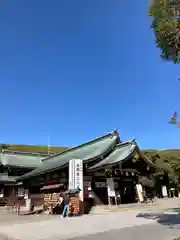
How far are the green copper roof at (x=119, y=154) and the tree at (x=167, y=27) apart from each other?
46.6 feet

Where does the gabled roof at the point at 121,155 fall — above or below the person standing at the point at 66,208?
above

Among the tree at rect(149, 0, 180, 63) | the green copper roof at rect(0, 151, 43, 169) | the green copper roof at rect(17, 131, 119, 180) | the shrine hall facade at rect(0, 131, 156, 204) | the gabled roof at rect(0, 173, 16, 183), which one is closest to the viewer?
the tree at rect(149, 0, 180, 63)

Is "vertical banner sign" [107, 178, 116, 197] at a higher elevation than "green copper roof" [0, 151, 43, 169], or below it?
below

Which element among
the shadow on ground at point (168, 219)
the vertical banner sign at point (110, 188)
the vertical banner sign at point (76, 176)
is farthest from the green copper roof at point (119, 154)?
the shadow on ground at point (168, 219)

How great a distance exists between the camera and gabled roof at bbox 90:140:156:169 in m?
22.5

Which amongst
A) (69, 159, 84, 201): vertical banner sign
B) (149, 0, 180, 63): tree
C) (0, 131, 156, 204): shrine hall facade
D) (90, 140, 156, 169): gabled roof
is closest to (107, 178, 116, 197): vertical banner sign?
(0, 131, 156, 204): shrine hall facade

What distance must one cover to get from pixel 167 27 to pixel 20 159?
34.0 metres

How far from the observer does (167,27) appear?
841cm

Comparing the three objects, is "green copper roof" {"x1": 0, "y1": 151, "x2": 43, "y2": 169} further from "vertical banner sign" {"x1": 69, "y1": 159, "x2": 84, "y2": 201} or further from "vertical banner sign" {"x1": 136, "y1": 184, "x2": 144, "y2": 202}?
"vertical banner sign" {"x1": 69, "y1": 159, "x2": 84, "y2": 201}

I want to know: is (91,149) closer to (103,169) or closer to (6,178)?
(103,169)

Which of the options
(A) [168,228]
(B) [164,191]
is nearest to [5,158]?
(B) [164,191]

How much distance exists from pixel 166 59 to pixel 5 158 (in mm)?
32348

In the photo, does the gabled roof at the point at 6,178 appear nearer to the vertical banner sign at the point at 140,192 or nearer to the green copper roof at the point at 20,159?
the green copper roof at the point at 20,159

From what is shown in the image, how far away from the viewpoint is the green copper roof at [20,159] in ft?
119
